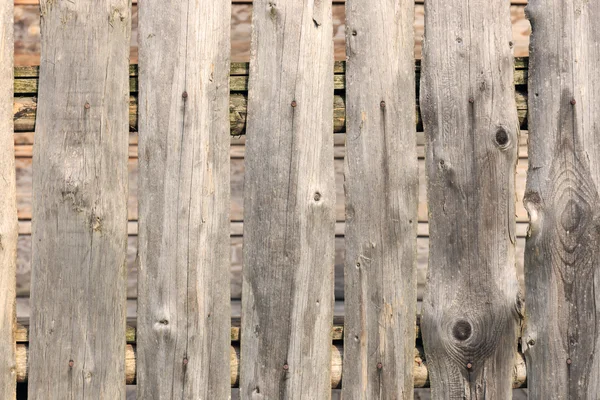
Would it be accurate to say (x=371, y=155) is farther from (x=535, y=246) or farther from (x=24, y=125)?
(x=24, y=125)

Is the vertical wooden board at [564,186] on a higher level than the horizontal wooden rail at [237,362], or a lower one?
higher

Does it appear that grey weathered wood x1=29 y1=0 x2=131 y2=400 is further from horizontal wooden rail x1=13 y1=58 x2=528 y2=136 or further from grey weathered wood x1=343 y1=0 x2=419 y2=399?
grey weathered wood x1=343 y1=0 x2=419 y2=399

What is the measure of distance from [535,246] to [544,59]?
0.56 metres

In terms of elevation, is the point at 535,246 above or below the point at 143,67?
below

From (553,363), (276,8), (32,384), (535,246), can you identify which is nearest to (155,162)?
(276,8)

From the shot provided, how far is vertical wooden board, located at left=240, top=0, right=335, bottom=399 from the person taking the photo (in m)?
2.02

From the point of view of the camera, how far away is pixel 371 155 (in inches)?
79.7

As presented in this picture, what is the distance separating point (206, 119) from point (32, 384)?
0.92 meters

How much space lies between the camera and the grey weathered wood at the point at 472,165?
80.3 inches

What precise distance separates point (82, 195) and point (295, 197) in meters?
0.61

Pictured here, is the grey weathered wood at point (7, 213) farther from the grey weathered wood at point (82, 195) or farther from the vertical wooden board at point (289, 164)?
the vertical wooden board at point (289, 164)

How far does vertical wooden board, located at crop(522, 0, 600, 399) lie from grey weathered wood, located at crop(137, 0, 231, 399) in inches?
36.2

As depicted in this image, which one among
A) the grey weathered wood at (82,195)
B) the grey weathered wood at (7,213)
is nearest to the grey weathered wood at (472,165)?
the grey weathered wood at (82,195)

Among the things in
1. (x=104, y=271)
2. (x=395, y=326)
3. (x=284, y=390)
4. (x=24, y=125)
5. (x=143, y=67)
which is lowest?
(x=284, y=390)
